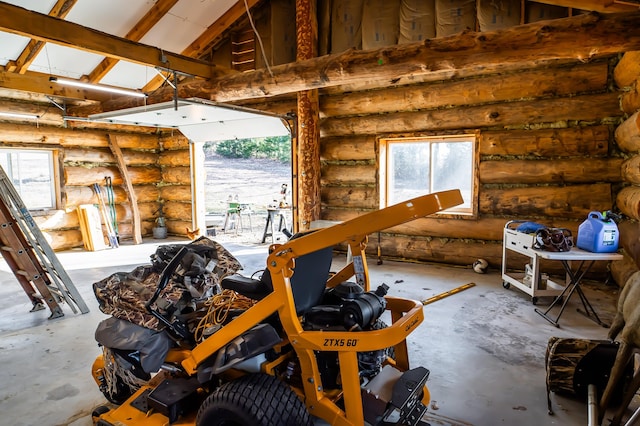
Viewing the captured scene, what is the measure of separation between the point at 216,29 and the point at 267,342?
26.3ft

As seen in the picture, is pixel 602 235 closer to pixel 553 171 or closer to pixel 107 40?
pixel 553 171

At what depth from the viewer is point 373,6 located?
705cm

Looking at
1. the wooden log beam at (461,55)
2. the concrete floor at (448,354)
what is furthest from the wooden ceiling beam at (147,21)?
the concrete floor at (448,354)

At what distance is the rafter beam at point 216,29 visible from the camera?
8148 mm

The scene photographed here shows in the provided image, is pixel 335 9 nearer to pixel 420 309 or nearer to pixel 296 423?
pixel 420 309

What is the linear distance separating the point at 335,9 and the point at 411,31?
1641 millimetres

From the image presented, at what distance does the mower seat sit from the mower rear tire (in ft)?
1.50

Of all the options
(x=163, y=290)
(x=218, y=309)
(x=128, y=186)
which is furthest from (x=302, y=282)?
(x=128, y=186)

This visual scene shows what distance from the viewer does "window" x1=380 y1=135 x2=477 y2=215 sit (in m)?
6.87

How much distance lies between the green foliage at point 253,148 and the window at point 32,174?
33.6ft

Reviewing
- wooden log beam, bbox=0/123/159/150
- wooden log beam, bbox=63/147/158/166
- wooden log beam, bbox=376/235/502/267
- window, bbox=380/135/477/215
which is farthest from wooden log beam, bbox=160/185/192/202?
window, bbox=380/135/477/215

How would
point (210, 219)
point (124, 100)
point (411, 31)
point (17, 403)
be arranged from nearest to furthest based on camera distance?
point (17, 403) < point (411, 31) < point (124, 100) < point (210, 219)

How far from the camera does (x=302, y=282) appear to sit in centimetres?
228

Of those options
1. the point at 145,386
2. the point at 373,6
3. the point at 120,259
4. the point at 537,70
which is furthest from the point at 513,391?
the point at 120,259
